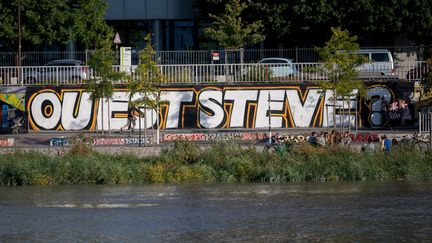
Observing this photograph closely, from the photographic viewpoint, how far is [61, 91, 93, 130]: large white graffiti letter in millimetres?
52125

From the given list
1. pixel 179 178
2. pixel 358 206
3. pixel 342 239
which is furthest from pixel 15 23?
pixel 342 239

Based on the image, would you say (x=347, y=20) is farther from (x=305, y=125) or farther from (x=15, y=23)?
A: (x=15, y=23)

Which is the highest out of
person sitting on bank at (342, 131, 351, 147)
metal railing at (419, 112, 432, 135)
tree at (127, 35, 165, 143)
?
tree at (127, 35, 165, 143)

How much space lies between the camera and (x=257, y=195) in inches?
1364

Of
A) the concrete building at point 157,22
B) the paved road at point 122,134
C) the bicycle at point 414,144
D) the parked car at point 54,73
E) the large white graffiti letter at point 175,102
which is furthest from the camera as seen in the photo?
the concrete building at point 157,22

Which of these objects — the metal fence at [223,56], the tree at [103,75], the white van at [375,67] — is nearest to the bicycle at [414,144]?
the white van at [375,67]

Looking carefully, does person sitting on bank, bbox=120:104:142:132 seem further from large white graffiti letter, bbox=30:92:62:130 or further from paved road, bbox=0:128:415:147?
large white graffiti letter, bbox=30:92:62:130

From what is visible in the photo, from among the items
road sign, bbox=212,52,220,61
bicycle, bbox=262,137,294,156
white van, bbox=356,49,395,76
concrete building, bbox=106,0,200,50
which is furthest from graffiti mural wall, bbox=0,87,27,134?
white van, bbox=356,49,395,76

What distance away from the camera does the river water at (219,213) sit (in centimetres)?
2708

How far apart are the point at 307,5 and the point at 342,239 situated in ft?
112

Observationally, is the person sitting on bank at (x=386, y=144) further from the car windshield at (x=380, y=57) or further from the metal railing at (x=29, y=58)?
the metal railing at (x=29, y=58)

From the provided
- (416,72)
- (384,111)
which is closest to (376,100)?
(384,111)

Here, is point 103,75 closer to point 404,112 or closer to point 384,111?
point 384,111

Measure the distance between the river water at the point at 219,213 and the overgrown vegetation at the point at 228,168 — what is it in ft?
2.33
